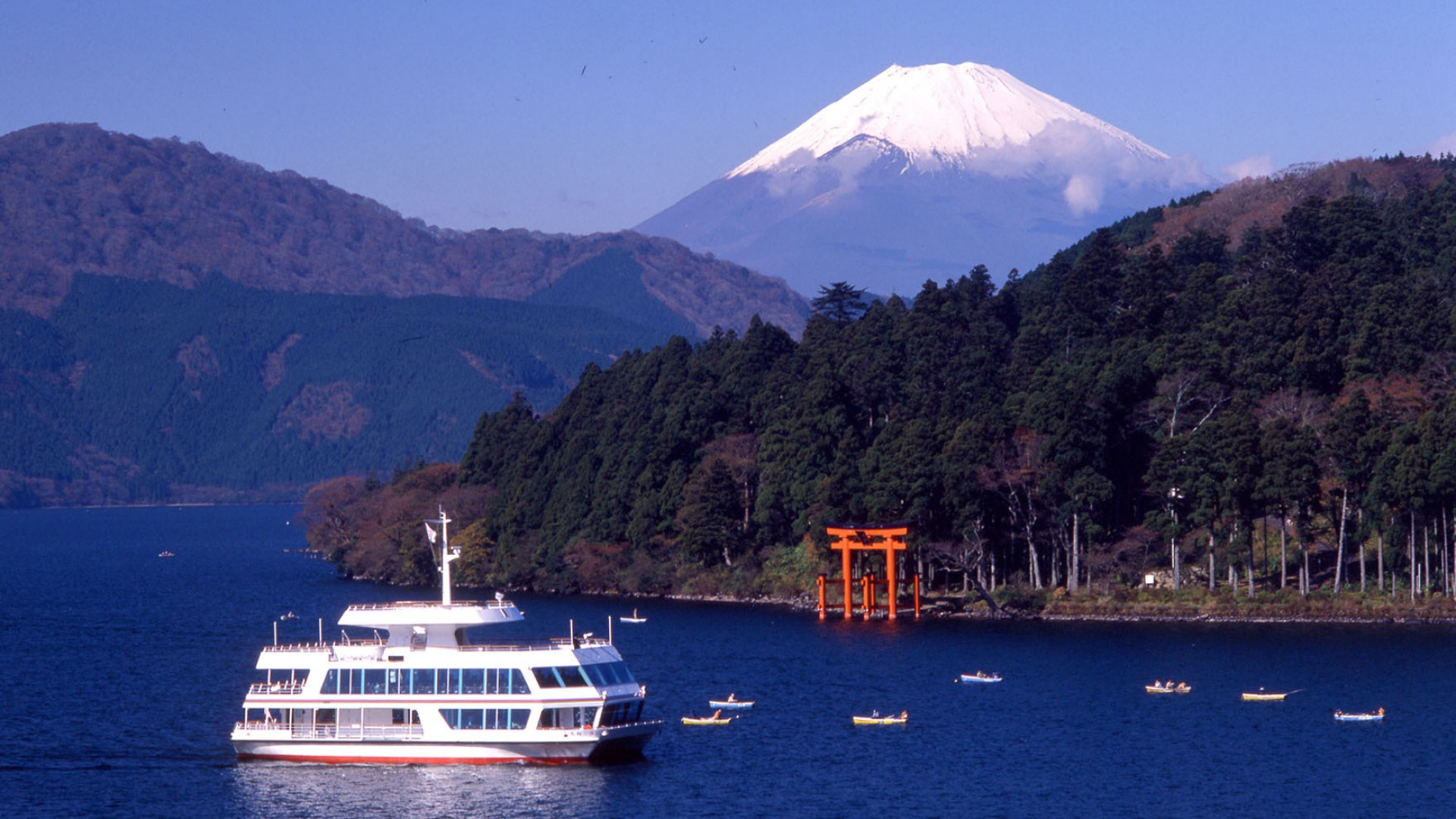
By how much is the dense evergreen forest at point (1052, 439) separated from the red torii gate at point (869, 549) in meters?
1.94

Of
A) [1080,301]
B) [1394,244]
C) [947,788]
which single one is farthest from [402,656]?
[1394,244]

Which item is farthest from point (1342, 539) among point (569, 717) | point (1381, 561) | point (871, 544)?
point (569, 717)

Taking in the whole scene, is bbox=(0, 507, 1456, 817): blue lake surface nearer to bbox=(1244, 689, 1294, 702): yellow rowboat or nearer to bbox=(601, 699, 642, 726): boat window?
bbox=(1244, 689, 1294, 702): yellow rowboat

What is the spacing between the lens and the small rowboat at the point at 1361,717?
5231 cm

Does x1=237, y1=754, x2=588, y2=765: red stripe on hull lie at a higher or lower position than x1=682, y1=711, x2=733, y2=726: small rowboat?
lower

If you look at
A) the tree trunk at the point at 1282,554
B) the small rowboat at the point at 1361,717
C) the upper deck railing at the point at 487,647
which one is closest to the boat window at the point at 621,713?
the upper deck railing at the point at 487,647

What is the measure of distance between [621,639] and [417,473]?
5090 cm

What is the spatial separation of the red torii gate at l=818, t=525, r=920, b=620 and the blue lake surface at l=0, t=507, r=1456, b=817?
2324 millimetres

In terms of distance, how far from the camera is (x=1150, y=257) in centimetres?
10269

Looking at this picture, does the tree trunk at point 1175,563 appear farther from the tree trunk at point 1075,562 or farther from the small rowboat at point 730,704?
the small rowboat at point 730,704

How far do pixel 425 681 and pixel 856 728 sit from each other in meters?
12.8

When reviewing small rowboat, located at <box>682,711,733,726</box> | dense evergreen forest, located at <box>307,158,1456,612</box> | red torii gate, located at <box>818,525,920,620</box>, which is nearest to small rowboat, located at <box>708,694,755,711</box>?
small rowboat, located at <box>682,711,733,726</box>

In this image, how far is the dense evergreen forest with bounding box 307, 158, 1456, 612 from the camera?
76.4m

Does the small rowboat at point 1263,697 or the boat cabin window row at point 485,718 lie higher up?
the boat cabin window row at point 485,718
